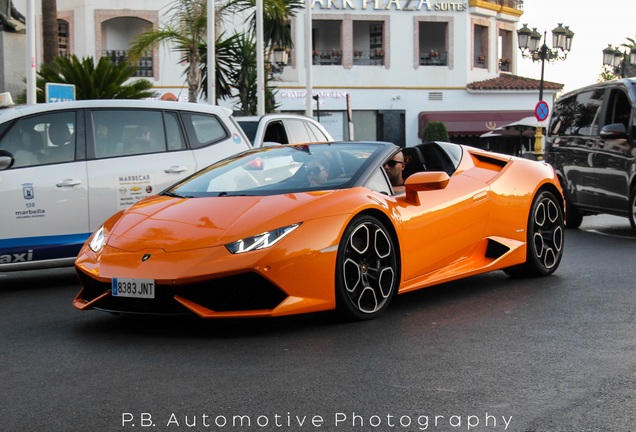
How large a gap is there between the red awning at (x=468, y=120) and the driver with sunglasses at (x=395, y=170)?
4425cm

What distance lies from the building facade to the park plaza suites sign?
0.16 ft

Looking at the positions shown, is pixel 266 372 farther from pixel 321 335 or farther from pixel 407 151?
pixel 407 151

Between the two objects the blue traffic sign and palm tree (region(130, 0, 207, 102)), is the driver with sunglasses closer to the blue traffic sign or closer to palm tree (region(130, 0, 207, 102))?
the blue traffic sign

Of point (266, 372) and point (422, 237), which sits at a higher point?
point (422, 237)

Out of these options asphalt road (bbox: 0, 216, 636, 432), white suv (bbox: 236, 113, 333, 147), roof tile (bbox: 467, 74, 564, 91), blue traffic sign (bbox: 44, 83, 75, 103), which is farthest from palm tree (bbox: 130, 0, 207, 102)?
roof tile (bbox: 467, 74, 564, 91)

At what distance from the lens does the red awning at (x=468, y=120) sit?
2041 inches

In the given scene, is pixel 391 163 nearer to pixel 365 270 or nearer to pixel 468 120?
pixel 365 270

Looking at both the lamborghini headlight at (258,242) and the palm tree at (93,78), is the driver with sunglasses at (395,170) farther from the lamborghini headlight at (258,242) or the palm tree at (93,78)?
the palm tree at (93,78)

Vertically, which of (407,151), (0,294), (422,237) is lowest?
(0,294)

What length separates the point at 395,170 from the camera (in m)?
7.65

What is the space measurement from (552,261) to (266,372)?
4.37 m

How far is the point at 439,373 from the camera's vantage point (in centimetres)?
529

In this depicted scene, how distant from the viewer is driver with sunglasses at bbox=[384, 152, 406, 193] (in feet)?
24.7

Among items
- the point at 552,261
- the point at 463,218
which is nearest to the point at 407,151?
the point at 463,218
